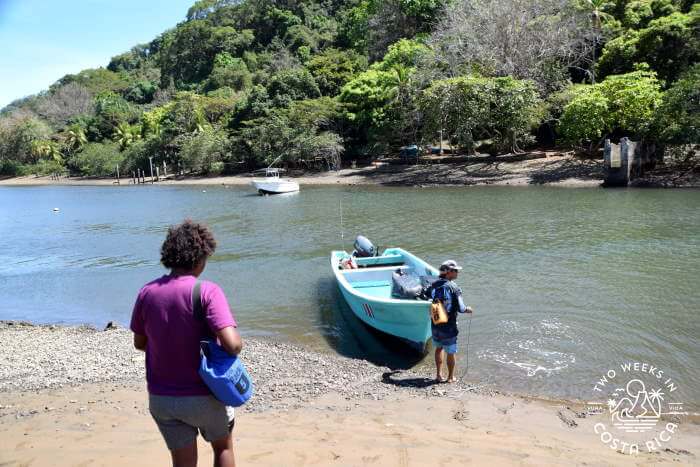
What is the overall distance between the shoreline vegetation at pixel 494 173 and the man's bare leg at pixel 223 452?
34.5 metres

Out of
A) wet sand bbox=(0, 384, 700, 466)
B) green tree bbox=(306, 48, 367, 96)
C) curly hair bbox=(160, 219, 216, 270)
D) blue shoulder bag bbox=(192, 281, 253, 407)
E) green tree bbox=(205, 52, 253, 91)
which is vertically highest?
green tree bbox=(205, 52, 253, 91)

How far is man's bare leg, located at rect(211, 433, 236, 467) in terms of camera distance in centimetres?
349

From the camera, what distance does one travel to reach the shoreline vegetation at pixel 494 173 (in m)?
33.4

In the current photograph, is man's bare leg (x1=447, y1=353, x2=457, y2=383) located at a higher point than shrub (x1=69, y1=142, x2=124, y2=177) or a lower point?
lower

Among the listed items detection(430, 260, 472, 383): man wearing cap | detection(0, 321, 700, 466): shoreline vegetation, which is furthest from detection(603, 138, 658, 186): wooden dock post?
detection(430, 260, 472, 383): man wearing cap

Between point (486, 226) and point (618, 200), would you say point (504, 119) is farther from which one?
point (486, 226)

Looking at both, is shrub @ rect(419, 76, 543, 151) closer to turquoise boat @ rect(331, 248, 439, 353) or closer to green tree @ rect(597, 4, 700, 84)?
green tree @ rect(597, 4, 700, 84)

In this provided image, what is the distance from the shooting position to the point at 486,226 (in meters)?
22.2

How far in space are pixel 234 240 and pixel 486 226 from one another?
10.1 m

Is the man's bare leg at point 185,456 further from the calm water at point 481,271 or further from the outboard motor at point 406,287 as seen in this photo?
the outboard motor at point 406,287

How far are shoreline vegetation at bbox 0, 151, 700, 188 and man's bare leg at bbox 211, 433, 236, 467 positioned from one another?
113 ft

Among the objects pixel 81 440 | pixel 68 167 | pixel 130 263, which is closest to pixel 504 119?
pixel 130 263

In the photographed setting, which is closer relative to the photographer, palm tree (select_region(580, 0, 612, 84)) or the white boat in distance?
the white boat in distance

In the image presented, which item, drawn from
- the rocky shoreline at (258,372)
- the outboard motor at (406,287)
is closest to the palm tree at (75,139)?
the rocky shoreline at (258,372)
